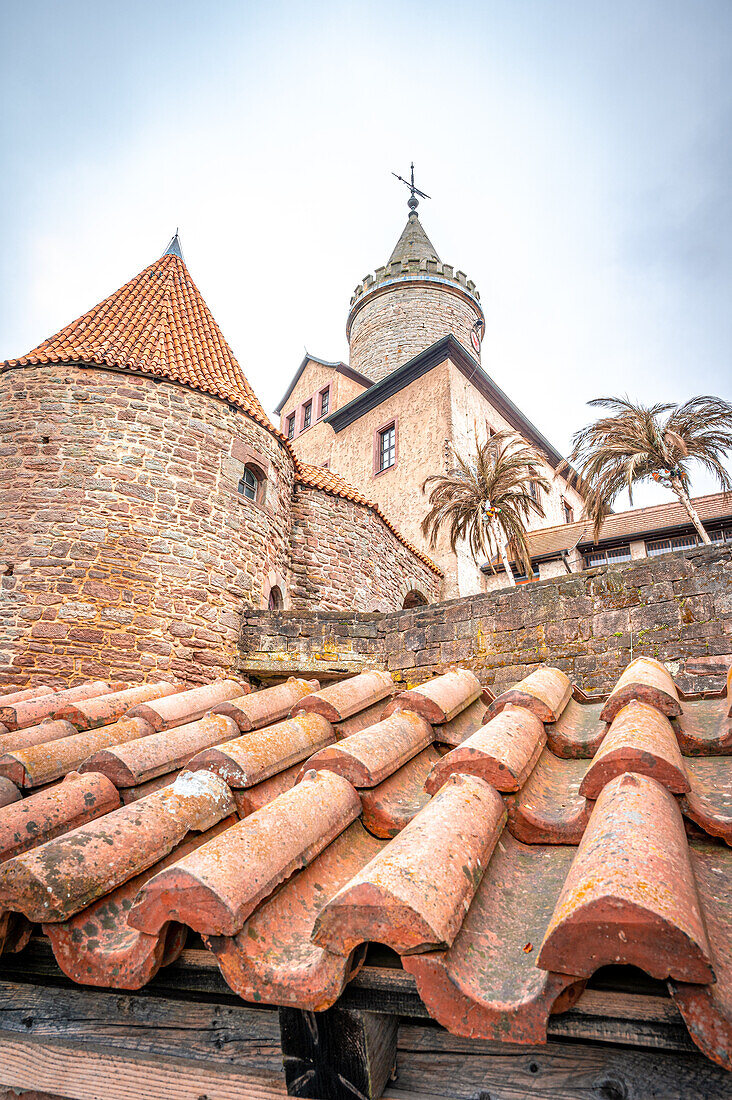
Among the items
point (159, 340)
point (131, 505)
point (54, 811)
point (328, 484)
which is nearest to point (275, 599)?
point (328, 484)

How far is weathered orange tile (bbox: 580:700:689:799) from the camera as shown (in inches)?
64.3

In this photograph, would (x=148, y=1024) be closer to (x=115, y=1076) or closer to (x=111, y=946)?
(x=115, y=1076)

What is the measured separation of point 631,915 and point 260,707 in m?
2.46

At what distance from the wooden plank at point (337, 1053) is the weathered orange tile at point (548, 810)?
0.60 metres

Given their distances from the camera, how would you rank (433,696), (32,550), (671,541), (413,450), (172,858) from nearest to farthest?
(172,858), (433,696), (32,550), (671,541), (413,450)

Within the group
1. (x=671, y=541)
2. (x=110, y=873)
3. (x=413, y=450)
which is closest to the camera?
(x=110, y=873)

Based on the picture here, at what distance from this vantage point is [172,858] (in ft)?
6.26

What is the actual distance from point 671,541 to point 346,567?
9.37m

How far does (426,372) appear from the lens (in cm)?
1777

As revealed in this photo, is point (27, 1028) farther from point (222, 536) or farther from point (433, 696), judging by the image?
point (222, 536)

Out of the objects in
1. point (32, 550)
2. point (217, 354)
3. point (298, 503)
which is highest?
point (217, 354)

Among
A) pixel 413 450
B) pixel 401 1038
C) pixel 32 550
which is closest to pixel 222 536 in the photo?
pixel 32 550

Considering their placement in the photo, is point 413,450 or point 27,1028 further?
point 413,450

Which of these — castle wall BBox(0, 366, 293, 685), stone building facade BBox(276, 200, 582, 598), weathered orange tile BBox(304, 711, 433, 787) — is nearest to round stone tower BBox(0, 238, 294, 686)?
castle wall BBox(0, 366, 293, 685)
